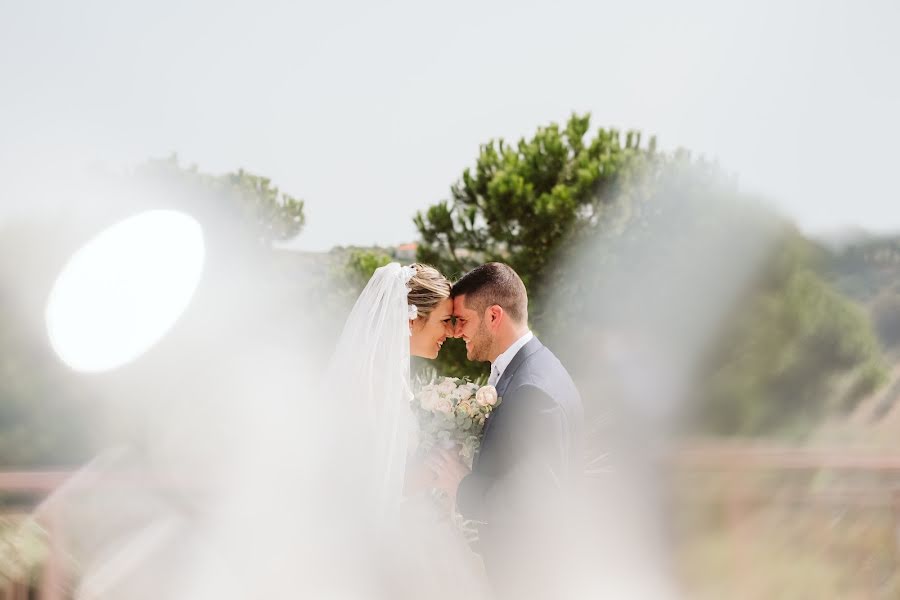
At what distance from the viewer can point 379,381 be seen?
11.3 ft

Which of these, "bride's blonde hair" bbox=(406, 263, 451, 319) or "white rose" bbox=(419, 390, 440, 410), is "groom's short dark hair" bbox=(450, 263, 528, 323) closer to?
"bride's blonde hair" bbox=(406, 263, 451, 319)

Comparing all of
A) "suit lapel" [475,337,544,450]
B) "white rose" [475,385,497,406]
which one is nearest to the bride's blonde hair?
"suit lapel" [475,337,544,450]

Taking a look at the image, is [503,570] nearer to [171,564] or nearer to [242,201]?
[171,564]

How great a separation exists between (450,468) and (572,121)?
2091 centimetres

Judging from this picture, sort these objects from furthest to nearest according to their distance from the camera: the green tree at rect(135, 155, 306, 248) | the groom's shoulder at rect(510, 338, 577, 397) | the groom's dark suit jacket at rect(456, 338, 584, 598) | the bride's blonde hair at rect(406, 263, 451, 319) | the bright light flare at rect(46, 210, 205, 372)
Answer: the green tree at rect(135, 155, 306, 248), the bright light flare at rect(46, 210, 205, 372), the bride's blonde hair at rect(406, 263, 451, 319), the groom's shoulder at rect(510, 338, 577, 397), the groom's dark suit jacket at rect(456, 338, 584, 598)

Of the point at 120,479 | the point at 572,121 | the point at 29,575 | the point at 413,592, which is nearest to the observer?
the point at 413,592

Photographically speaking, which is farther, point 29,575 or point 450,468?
point 29,575

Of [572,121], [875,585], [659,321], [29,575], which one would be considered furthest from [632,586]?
[572,121]

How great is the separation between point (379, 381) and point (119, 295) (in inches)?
933

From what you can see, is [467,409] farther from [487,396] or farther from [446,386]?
[446,386]

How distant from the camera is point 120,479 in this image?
5.12m

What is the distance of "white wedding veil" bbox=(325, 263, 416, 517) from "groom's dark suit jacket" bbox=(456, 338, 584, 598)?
0.33m

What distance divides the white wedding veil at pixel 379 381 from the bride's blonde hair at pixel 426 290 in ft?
0.11

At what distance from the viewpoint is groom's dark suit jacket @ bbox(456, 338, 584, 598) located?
3018 mm
